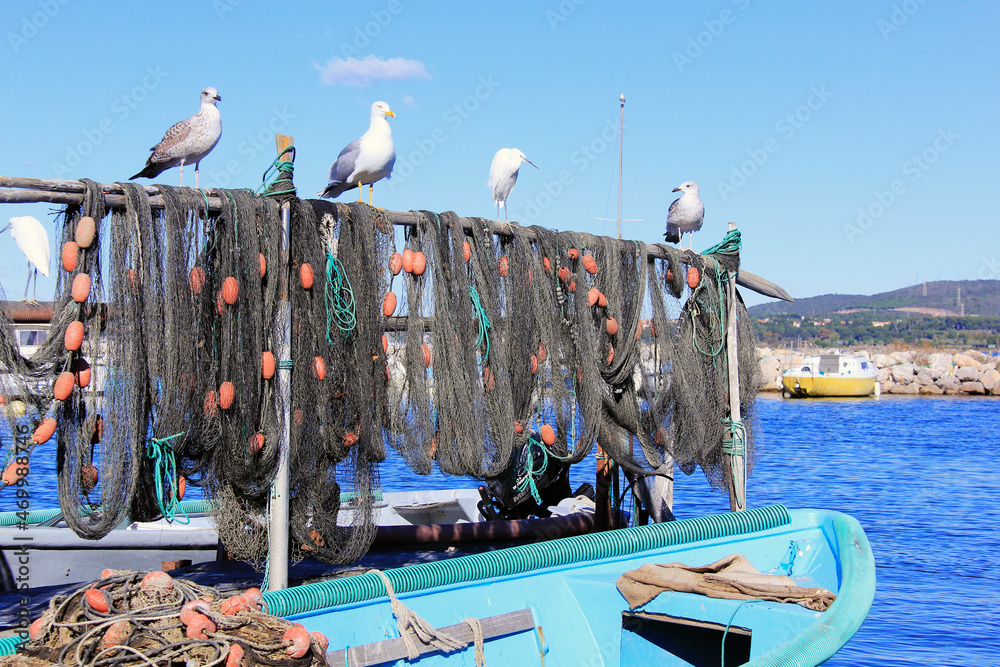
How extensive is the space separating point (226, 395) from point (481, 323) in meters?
1.59

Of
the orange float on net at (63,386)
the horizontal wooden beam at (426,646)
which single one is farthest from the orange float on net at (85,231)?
the horizontal wooden beam at (426,646)

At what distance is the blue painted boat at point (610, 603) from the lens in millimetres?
4352

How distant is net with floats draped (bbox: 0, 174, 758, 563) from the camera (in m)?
4.25

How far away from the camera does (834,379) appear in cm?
5519

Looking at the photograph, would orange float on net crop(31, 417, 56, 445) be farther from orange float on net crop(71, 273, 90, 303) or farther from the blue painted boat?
the blue painted boat

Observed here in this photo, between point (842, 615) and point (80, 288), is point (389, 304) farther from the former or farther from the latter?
point (842, 615)

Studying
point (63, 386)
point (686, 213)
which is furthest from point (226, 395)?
point (686, 213)

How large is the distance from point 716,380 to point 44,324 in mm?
4577

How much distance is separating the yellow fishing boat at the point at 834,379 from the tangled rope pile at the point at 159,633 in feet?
180

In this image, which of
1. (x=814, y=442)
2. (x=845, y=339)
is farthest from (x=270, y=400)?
(x=845, y=339)

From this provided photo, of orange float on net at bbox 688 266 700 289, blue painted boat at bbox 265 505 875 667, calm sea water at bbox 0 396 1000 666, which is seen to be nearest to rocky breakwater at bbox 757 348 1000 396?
calm sea water at bbox 0 396 1000 666

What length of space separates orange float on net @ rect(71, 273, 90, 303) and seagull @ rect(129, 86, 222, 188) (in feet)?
3.80

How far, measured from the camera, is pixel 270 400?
4.66m

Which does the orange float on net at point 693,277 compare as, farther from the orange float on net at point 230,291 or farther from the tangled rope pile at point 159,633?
the tangled rope pile at point 159,633
